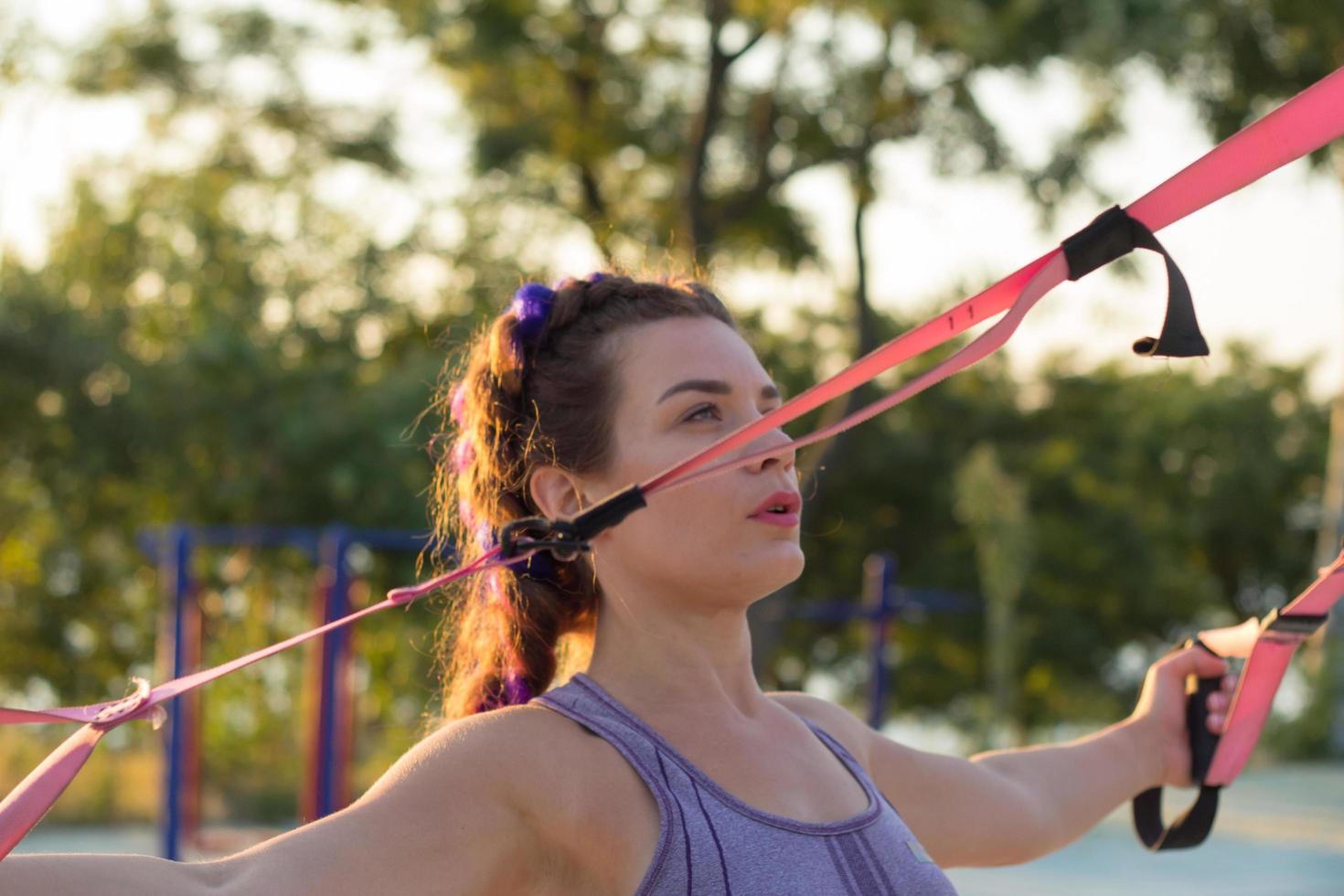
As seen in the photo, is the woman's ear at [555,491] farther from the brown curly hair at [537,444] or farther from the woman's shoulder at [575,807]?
the woman's shoulder at [575,807]

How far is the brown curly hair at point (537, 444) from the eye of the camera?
1.80 m

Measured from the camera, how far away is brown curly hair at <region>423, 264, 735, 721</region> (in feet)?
5.92

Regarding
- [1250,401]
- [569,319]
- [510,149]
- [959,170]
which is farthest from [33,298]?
[1250,401]

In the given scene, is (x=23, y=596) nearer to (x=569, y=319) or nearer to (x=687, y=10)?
(x=687, y=10)

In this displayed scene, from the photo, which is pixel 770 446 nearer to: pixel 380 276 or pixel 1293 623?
pixel 1293 623

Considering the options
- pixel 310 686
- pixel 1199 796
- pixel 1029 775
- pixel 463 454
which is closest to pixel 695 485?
pixel 463 454

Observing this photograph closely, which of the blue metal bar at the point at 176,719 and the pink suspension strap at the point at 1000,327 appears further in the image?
the blue metal bar at the point at 176,719

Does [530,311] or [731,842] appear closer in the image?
[731,842]

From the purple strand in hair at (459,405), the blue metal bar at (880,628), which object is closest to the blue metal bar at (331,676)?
the blue metal bar at (880,628)

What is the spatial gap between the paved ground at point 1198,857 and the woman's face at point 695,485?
5.18 meters

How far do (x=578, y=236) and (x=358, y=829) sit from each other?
1375cm

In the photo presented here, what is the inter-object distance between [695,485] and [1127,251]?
0.46 meters

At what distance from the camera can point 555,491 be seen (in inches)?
72.0

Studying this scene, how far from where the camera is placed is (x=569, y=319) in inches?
74.4
